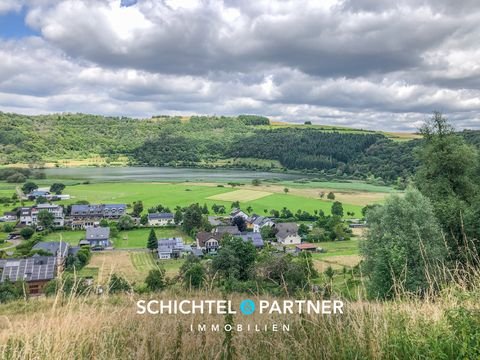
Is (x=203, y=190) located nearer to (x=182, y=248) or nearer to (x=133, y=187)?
(x=133, y=187)

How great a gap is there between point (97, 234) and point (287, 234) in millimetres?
25419

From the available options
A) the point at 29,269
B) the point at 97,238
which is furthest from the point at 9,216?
the point at 29,269

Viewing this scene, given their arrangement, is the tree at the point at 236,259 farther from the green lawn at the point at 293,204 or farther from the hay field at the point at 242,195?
the hay field at the point at 242,195

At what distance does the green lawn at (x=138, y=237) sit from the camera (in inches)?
1871

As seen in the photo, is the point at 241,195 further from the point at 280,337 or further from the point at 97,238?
the point at 280,337

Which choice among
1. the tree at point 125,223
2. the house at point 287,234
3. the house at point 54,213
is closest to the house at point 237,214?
the house at point 287,234

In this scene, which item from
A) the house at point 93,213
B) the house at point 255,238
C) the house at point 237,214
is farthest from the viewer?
Answer: the house at point 237,214

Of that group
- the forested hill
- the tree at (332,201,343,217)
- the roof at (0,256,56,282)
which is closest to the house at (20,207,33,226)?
the roof at (0,256,56,282)

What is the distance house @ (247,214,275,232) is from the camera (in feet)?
186

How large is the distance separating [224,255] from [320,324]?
23.9m

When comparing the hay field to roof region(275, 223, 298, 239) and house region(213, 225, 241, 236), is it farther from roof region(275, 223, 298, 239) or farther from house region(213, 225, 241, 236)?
roof region(275, 223, 298, 239)

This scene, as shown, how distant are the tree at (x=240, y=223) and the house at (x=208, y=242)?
8.82 m

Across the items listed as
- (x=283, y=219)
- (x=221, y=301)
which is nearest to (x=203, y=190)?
(x=283, y=219)

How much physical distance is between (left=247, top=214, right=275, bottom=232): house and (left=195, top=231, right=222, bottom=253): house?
34.4 ft
